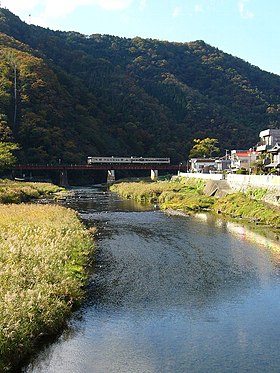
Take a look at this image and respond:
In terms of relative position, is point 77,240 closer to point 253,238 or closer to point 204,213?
point 253,238

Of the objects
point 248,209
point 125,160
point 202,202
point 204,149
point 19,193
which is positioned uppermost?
point 204,149

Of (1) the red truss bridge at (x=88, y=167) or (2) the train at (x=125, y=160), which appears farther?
(2) the train at (x=125, y=160)

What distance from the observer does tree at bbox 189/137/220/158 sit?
119838 millimetres

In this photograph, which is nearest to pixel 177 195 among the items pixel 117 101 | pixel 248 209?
pixel 248 209

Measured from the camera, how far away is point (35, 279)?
1411 cm

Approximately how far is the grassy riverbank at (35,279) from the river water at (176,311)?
0.62 metres

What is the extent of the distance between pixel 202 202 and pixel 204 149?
2889 inches

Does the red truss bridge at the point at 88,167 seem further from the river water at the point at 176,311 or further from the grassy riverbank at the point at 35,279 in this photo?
the grassy riverbank at the point at 35,279

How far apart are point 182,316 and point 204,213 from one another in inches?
1134

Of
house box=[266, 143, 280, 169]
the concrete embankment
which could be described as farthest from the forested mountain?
the concrete embankment

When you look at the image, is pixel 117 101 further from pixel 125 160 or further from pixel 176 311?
pixel 176 311

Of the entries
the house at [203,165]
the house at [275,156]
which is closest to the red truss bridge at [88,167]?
the house at [203,165]

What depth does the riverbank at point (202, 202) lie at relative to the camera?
119 feet

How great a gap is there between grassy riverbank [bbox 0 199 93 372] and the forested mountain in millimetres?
74867
